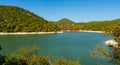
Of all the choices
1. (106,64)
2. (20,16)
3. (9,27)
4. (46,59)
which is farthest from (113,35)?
(20,16)

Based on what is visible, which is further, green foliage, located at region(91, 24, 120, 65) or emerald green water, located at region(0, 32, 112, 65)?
emerald green water, located at region(0, 32, 112, 65)

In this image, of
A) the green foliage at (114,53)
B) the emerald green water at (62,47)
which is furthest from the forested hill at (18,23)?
the green foliage at (114,53)

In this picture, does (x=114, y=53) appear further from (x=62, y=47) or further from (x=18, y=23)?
(x=18, y=23)

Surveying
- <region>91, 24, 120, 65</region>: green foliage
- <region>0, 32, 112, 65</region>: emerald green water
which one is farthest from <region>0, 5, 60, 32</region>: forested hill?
<region>91, 24, 120, 65</region>: green foliage

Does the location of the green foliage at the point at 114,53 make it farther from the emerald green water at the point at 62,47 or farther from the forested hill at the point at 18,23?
the forested hill at the point at 18,23

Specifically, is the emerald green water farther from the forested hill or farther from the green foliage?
the forested hill

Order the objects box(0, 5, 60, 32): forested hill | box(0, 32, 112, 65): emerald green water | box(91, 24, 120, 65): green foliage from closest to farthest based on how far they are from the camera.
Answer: box(91, 24, 120, 65): green foliage
box(0, 32, 112, 65): emerald green water
box(0, 5, 60, 32): forested hill

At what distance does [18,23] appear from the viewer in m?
169

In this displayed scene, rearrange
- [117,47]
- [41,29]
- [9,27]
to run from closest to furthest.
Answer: [117,47] < [9,27] < [41,29]

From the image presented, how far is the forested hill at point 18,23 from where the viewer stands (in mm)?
156125

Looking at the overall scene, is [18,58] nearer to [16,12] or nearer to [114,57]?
[114,57]

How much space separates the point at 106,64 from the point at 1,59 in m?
22.0

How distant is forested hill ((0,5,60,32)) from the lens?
156125mm

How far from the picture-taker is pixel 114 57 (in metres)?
15.4
